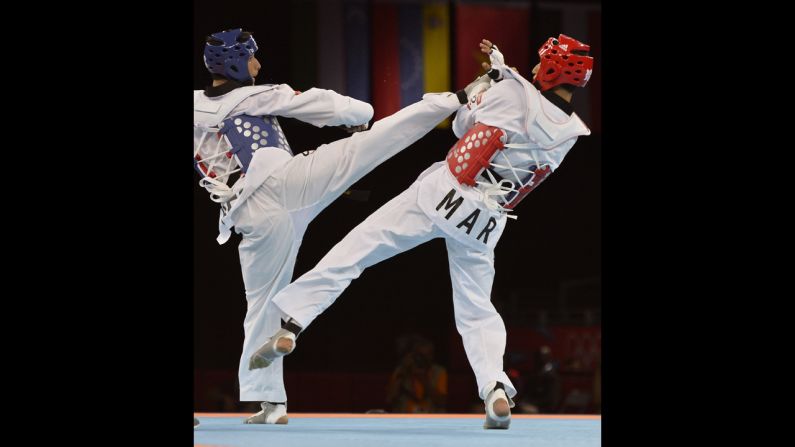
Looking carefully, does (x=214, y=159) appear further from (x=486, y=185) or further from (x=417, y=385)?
(x=417, y=385)

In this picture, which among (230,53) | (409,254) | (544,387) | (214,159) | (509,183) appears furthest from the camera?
(409,254)

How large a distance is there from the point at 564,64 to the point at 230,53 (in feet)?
5.12

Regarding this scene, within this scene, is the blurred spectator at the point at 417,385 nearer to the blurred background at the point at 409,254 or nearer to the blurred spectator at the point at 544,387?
the blurred background at the point at 409,254

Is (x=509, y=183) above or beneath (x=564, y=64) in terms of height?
beneath

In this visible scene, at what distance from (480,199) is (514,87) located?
516 millimetres

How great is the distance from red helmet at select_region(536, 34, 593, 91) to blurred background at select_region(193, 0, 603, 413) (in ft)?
8.33

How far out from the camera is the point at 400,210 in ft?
13.7

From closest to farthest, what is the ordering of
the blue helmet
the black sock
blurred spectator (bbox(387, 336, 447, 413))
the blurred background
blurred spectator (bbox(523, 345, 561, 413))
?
1. the black sock
2. the blue helmet
3. the blurred background
4. blurred spectator (bbox(387, 336, 447, 413))
5. blurred spectator (bbox(523, 345, 561, 413))

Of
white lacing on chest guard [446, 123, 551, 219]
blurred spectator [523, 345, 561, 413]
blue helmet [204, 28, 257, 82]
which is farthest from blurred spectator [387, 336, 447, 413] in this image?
blue helmet [204, 28, 257, 82]

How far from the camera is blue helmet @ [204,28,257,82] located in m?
4.50

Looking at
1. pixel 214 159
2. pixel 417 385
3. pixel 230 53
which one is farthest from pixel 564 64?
pixel 417 385

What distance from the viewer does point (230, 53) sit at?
177 inches

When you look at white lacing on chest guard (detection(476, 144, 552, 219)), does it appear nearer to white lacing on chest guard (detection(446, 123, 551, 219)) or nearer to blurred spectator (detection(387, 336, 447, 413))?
white lacing on chest guard (detection(446, 123, 551, 219))
